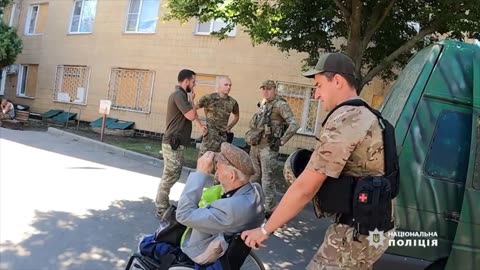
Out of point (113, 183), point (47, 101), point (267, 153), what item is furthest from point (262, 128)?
point (47, 101)

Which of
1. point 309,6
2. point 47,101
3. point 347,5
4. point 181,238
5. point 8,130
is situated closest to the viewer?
point 181,238

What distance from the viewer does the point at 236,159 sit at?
297 cm

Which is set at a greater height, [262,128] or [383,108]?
[383,108]

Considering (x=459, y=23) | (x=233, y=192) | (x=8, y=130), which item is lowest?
(x=8, y=130)

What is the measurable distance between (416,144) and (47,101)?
20.2 meters

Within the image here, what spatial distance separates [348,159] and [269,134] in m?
3.93

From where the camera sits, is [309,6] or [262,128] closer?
[262,128]

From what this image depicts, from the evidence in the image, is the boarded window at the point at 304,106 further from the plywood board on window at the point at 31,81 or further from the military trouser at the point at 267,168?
the plywood board on window at the point at 31,81

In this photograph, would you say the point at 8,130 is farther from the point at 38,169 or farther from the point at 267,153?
the point at 267,153

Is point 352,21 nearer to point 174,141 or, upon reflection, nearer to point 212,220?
point 174,141

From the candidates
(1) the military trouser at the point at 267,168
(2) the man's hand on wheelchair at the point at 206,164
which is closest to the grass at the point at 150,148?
(1) the military trouser at the point at 267,168

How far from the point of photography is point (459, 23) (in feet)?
25.0

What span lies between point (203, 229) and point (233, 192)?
311 millimetres

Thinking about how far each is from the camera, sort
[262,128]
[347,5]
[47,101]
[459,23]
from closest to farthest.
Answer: [262,128], [459,23], [347,5], [47,101]
